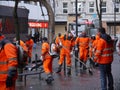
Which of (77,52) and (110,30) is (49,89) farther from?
(110,30)

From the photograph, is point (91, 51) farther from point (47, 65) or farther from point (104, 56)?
point (104, 56)

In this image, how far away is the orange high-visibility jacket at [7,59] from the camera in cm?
824

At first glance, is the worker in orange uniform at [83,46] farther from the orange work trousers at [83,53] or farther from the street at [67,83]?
the street at [67,83]

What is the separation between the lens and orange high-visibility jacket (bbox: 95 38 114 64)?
13.4 m

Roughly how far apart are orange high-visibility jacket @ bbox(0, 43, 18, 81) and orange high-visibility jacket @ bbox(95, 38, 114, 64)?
509 centimetres

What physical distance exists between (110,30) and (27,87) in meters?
59.9

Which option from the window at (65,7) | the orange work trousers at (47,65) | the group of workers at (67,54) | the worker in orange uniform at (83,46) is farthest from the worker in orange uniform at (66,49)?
the window at (65,7)

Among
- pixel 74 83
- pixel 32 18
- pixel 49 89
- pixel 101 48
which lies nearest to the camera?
pixel 101 48

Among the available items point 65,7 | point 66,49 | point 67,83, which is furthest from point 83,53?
point 65,7

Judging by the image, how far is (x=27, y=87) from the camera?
15.6 m

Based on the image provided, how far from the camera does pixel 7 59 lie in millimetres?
8516

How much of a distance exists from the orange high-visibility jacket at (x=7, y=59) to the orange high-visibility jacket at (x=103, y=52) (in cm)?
509

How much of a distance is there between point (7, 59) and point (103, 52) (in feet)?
17.8

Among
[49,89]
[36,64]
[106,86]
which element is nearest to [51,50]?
[36,64]
